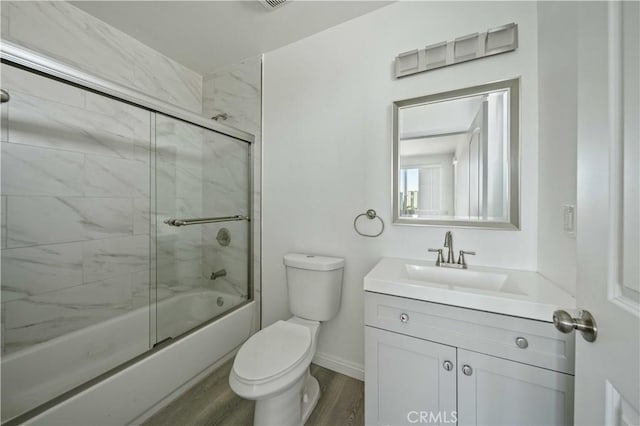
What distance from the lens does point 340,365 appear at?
1.68m

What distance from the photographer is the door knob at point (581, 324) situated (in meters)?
0.49

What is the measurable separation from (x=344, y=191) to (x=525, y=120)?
1004 millimetres

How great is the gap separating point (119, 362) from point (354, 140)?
1.82 meters

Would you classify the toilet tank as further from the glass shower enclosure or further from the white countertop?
the glass shower enclosure

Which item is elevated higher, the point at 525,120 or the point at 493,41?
the point at 493,41

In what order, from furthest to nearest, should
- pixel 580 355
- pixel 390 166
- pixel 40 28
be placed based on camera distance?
pixel 390 166
pixel 40 28
pixel 580 355

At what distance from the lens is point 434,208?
56.0 inches

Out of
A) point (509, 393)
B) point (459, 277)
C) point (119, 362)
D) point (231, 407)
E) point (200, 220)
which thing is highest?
point (200, 220)

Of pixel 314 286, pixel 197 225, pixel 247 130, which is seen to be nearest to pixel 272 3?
pixel 247 130

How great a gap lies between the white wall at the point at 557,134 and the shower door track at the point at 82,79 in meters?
1.83

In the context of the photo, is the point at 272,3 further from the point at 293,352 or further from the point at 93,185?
the point at 293,352

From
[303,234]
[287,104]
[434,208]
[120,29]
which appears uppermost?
[120,29]

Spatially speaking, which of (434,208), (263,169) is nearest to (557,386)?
(434,208)

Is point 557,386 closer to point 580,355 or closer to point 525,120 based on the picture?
point 580,355
